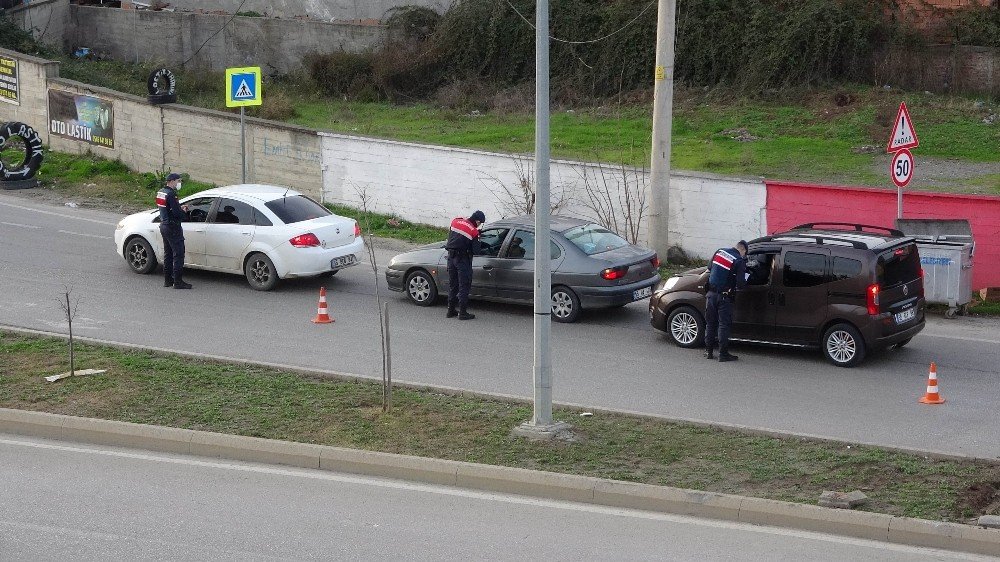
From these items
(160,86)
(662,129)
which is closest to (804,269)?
(662,129)

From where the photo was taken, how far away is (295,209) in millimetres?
18672

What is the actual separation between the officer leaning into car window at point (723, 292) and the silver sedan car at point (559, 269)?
180 cm

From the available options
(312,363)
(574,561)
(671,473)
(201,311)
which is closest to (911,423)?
(671,473)

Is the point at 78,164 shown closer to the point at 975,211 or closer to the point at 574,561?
the point at 975,211

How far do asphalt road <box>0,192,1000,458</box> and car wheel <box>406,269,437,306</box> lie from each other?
236 millimetres

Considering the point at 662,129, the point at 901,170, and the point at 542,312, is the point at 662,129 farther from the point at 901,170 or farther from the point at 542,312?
the point at 542,312

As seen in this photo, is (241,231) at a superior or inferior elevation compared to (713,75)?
inferior

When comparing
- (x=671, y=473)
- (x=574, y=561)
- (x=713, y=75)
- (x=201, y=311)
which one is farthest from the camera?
(x=713, y=75)

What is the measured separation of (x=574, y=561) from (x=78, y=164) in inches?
888

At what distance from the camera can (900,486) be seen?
9750 millimetres

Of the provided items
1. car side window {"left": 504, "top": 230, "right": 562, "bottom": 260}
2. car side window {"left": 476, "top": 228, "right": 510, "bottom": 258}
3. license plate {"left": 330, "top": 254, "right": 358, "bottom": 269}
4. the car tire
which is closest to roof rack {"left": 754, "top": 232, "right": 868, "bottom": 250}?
the car tire

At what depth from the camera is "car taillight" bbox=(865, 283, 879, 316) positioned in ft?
45.8

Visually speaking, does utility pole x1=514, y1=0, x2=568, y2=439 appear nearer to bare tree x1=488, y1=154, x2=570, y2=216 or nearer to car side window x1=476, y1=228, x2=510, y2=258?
car side window x1=476, y1=228, x2=510, y2=258

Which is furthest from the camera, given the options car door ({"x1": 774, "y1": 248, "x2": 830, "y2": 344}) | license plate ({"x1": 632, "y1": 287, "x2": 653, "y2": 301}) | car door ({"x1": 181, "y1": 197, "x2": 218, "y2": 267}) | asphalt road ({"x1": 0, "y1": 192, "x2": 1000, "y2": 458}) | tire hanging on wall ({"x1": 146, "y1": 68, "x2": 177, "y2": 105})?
tire hanging on wall ({"x1": 146, "y1": 68, "x2": 177, "y2": 105})
